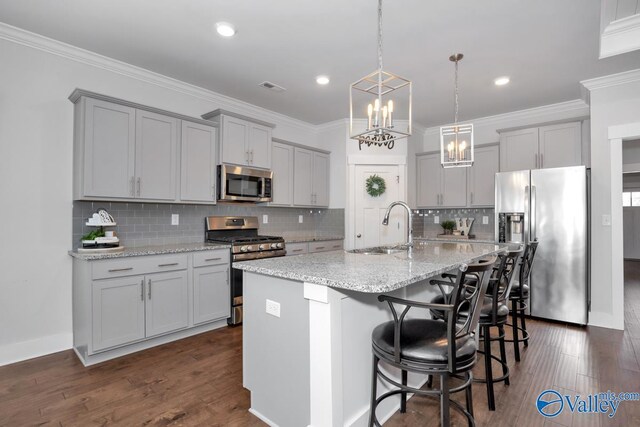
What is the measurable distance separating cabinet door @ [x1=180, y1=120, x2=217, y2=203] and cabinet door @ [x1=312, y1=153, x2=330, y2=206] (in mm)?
1777

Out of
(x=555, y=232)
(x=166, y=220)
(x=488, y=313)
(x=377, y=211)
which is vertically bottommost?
(x=488, y=313)

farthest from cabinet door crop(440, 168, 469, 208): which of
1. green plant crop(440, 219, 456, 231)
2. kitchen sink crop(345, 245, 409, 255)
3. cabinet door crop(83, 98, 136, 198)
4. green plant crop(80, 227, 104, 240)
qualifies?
green plant crop(80, 227, 104, 240)

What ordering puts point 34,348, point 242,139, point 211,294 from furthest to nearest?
point 242,139 < point 211,294 < point 34,348

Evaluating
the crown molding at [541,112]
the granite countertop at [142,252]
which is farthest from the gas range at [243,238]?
the crown molding at [541,112]

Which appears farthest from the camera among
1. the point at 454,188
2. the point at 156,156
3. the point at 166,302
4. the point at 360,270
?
the point at 454,188

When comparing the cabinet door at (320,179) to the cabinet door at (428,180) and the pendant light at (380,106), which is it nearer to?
the pendant light at (380,106)

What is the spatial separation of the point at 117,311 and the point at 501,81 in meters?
4.57

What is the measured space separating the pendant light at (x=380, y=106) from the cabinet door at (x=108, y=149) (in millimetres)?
2102

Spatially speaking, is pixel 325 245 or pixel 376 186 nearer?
pixel 325 245

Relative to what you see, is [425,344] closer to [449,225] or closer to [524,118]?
[449,225]

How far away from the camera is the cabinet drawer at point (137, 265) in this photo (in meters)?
2.65

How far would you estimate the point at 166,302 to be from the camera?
3.05m

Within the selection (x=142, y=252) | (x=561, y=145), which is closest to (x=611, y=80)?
(x=561, y=145)

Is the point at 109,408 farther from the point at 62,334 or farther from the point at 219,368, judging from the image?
the point at 62,334
